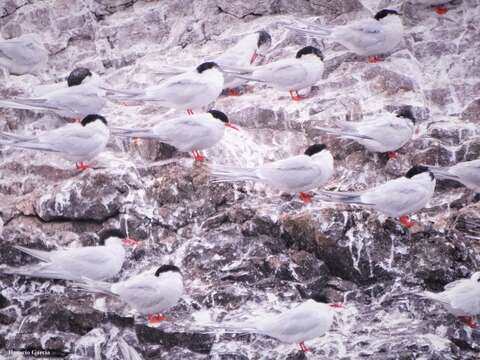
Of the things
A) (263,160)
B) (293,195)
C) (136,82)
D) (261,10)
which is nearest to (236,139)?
(263,160)

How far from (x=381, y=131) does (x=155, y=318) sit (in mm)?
2955

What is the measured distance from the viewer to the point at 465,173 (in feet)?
29.8

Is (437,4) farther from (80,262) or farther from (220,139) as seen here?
(80,262)

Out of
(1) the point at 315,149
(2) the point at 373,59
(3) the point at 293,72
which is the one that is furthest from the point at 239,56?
(1) the point at 315,149

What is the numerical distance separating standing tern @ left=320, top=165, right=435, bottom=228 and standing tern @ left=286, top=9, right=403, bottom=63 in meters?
2.24

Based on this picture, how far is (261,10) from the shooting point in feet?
40.8

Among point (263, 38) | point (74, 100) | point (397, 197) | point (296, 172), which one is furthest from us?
point (263, 38)

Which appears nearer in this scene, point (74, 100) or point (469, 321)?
point (469, 321)

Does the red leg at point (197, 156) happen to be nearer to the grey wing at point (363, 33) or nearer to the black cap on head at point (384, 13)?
the grey wing at point (363, 33)

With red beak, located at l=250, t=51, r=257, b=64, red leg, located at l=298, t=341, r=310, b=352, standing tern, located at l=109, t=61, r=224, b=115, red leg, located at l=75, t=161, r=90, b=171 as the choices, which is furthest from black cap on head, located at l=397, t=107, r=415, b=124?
red leg, located at l=75, t=161, r=90, b=171

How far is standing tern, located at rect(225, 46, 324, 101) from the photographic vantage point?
10.4 metres

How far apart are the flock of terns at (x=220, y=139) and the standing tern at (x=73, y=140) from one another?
10 mm

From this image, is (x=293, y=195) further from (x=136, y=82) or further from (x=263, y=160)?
(x=136, y=82)

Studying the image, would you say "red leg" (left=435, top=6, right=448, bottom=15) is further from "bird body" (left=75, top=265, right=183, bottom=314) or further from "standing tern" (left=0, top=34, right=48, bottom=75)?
"bird body" (left=75, top=265, right=183, bottom=314)
